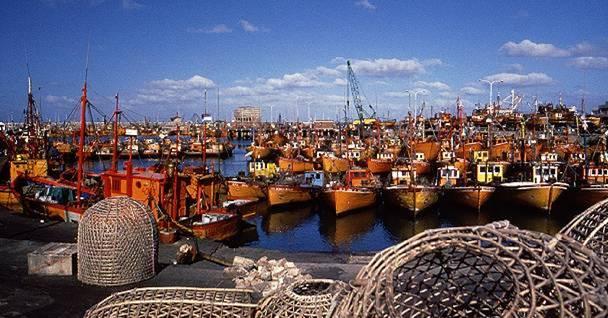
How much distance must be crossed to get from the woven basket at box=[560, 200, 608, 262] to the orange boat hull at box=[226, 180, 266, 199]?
24282 millimetres

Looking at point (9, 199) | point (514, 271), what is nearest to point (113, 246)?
point (514, 271)

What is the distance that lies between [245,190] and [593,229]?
2477 centimetres

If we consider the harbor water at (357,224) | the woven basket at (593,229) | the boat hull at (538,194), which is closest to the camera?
the woven basket at (593,229)

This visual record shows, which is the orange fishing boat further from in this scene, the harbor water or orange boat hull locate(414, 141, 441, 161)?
the harbor water

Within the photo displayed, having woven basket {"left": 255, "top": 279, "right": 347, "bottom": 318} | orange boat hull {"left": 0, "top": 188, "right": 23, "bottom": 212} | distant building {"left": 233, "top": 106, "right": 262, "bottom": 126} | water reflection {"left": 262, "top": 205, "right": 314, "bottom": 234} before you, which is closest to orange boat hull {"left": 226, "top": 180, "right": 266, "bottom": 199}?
water reflection {"left": 262, "top": 205, "right": 314, "bottom": 234}

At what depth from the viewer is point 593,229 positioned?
246 inches

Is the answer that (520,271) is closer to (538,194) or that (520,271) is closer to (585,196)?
(538,194)

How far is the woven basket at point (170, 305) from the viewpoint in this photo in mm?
6602

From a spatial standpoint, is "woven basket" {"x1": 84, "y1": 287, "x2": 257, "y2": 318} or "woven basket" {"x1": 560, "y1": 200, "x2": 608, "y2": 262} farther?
"woven basket" {"x1": 84, "y1": 287, "x2": 257, "y2": 318}

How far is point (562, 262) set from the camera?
4.24m

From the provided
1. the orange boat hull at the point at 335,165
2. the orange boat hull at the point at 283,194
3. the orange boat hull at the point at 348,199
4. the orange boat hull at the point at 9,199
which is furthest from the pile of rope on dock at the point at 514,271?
the orange boat hull at the point at 335,165

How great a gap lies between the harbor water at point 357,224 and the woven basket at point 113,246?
10.3 meters

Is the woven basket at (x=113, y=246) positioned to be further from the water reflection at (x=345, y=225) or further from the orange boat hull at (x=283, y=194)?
the orange boat hull at (x=283, y=194)

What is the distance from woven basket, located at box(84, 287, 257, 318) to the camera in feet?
21.7
